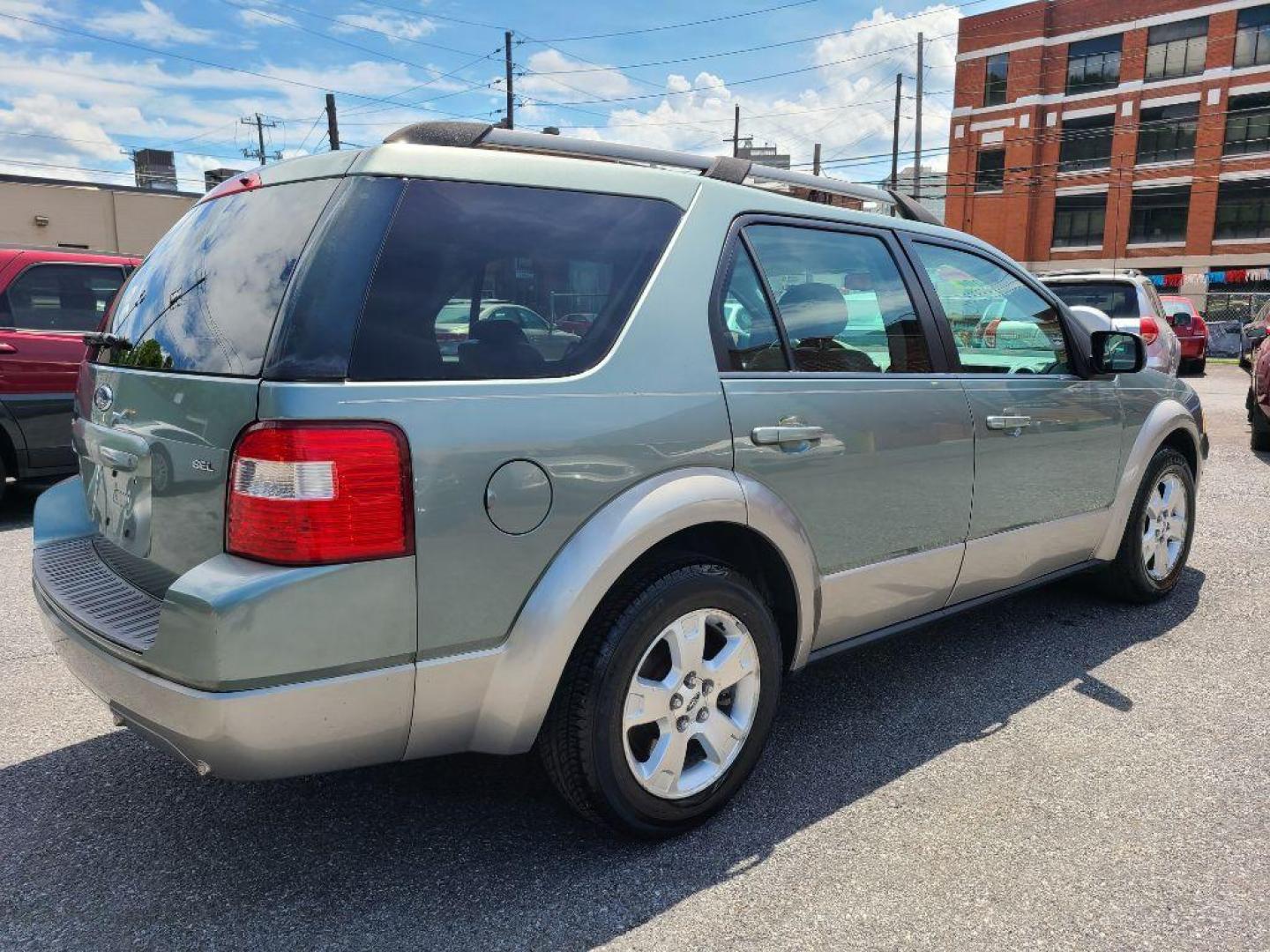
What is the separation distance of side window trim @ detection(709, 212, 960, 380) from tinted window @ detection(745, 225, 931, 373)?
2cm

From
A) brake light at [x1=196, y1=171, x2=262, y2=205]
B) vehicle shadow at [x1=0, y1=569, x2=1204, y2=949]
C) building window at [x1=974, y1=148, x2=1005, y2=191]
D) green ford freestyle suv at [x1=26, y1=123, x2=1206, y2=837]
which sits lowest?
vehicle shadow at [x1=0, y1=569, x2=1204, y2=949]

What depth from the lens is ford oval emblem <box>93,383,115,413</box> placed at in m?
2.47

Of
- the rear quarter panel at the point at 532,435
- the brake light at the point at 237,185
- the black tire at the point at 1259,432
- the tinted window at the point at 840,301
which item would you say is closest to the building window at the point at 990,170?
the black tire at the point at 1259,432

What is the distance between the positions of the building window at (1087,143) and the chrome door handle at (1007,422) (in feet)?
157

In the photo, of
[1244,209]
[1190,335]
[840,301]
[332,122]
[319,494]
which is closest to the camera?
[319,494]

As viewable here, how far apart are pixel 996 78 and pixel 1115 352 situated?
5010 centimetres

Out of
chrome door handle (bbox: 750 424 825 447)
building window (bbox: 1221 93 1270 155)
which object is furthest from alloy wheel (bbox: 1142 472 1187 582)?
building window (bbox: 1221 93 1270 155)

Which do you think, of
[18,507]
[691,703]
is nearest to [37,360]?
[18,507]

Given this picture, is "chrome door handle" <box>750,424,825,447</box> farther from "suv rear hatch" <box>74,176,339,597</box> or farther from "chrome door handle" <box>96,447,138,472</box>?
"chrome door handle" <box>96,447,138,472</box>

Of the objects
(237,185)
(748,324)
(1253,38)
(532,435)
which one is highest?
(1253,38)

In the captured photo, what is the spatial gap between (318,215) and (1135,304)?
31.1 feet

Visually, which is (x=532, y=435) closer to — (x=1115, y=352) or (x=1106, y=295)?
(x=1115, y=352)

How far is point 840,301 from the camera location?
10.1 ft

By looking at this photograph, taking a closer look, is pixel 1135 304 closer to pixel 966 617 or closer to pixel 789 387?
pixel 966 617
